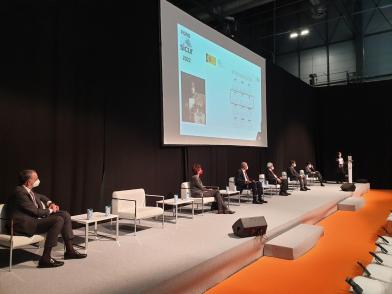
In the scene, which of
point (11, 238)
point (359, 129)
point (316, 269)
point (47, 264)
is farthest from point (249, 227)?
point (359, 129)

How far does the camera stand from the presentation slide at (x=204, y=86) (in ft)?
20.2

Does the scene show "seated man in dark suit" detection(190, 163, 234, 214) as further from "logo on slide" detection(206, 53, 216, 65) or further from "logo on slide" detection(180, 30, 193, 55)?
"logo on slide" detection(206, 53, 216, 65)

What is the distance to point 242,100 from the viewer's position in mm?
8328

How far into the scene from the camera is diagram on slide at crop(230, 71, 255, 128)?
796cm

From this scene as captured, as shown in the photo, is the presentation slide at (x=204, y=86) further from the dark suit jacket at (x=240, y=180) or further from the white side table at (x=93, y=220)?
the white side table at (x=93, y=220)

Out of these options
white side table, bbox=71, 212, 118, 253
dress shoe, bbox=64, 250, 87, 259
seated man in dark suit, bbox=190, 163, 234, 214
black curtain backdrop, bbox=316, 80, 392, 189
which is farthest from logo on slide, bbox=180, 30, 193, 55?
black curtain backdrop, bbox=316, 80, 392, 189

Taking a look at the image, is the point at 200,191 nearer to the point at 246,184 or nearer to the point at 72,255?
the point at 246,184

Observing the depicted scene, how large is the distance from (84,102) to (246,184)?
12.2ft

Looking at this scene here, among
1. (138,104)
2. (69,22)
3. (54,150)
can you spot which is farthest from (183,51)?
(54,150)

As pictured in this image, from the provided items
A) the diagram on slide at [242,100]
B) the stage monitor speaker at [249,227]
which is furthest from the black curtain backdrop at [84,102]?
the stage monitor speaker at [249,227]

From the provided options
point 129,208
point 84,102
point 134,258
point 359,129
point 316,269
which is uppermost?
point 359,129

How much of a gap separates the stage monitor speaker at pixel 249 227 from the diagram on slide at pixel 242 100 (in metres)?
4.16

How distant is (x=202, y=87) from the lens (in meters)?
6.87

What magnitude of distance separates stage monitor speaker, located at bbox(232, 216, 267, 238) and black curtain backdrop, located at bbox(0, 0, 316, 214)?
217cm
